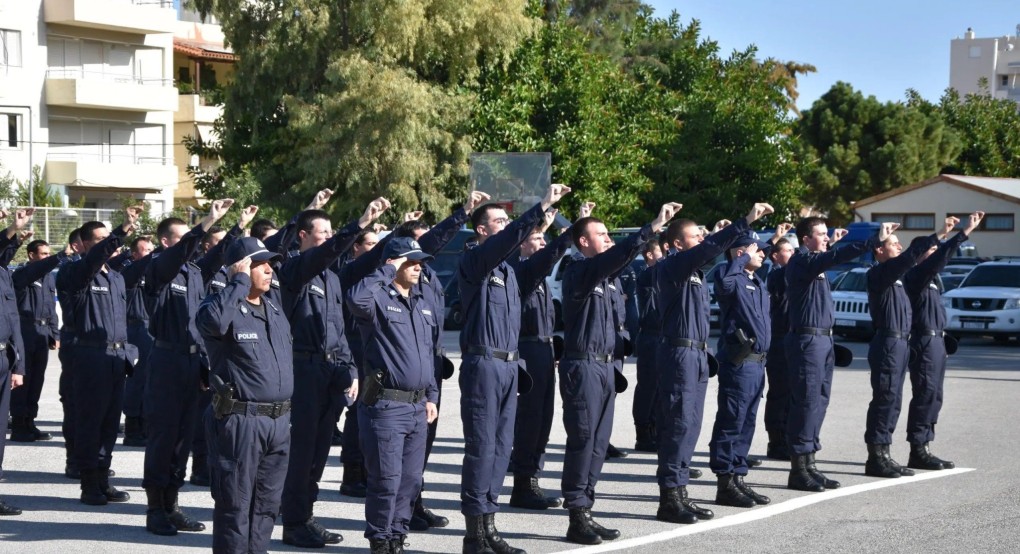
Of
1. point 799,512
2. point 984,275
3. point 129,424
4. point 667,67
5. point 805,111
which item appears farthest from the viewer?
point 805,111

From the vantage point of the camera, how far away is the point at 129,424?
1245 cm

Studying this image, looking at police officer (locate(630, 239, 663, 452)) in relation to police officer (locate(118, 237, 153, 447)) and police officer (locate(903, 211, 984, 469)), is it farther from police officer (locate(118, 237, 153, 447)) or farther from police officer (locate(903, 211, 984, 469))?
police officer (locate(118, 237, 153, 447))

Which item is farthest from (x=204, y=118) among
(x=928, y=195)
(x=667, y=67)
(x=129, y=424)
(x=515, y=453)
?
(x=515, y=453)

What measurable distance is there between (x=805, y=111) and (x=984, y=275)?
3422 centimetres

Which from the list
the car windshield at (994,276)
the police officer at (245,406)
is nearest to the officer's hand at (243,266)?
the police officer at (245,406)

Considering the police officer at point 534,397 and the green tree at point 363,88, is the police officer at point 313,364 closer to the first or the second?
the police officer at point 534,397

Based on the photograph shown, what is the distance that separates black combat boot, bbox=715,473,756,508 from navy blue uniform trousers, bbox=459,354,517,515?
2261 mm

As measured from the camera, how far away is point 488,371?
26.8ft

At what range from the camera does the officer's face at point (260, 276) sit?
275 inches

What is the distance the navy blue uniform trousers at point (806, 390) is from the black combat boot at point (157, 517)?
4.76 meters

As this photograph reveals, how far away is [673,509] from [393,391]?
101 inches

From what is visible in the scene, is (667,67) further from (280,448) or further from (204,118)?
(280,448)

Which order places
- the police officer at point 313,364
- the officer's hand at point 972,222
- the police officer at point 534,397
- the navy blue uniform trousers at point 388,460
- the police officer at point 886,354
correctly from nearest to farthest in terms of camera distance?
the navy blue uniform trousers at point 388,460, the police officer at point 313,364, the police officer at point 534,397, the officer's hand at point 972,222, the police officer at point 886,354

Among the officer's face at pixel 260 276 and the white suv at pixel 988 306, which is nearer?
the officer's face at pixel 260 276
